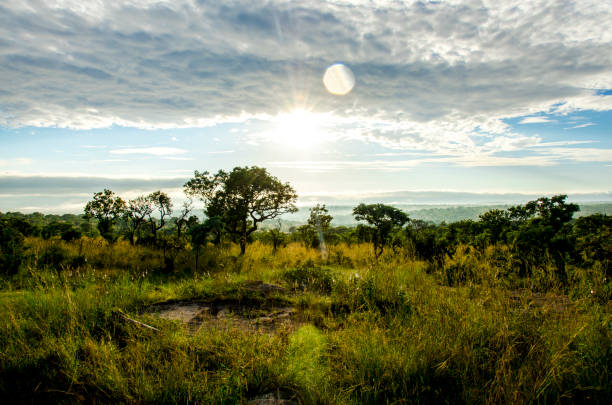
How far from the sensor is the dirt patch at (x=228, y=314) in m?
4.56

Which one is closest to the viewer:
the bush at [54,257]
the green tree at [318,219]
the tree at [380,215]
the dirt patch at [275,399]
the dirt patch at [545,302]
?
the dirt patch at [275,399]

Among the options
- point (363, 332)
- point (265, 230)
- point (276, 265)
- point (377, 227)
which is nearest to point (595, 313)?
point (363, 332)

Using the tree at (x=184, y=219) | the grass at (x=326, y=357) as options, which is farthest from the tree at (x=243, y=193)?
the grass at (x=326, y=357)

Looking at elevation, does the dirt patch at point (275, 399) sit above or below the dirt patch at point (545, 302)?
below

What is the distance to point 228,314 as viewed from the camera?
5.06 m

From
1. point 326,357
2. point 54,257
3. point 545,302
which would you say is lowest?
point 326,357

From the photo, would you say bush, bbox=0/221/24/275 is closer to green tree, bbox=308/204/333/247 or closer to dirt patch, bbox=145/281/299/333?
dirt patch, bbox=145/281/299/333

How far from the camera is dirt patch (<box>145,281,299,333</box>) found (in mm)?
4562

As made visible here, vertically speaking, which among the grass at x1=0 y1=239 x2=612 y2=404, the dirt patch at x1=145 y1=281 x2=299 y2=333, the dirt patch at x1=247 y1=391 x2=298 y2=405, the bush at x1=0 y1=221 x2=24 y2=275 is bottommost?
the dirt patch at x1=145 y1=281 x2=299 y2=333

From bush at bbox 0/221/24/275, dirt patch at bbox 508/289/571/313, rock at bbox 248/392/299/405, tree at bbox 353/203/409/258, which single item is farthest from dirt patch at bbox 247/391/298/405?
tree at bbox 353/203/409/258

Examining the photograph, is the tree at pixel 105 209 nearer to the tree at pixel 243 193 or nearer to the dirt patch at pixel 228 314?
the tree at pixel 243 193

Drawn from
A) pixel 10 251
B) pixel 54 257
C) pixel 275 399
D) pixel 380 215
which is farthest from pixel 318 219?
pixel 275 399

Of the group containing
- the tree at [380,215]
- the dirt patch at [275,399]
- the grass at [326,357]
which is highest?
the tree at [380,215]

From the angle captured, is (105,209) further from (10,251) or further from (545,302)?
(545,302)
